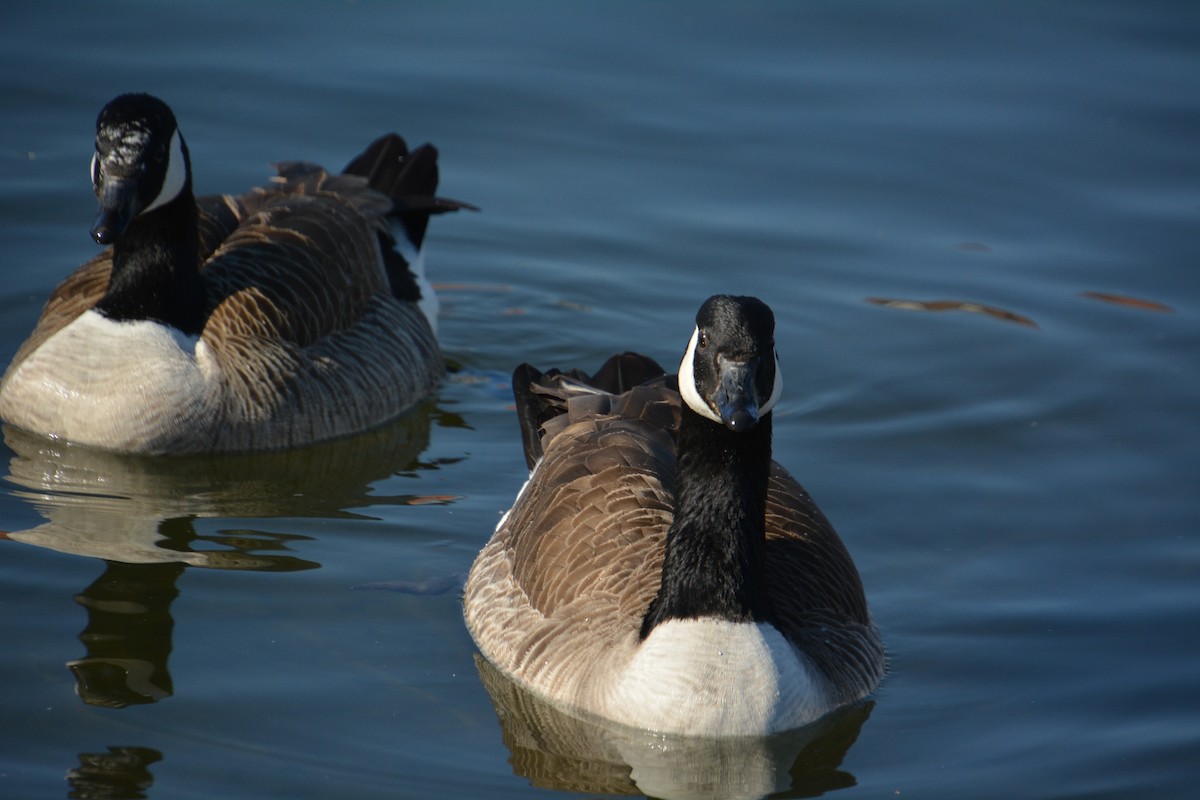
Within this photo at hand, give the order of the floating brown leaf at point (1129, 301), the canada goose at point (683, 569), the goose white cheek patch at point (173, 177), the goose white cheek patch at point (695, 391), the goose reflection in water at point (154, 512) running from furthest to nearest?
the floating brown leaf at point (1129, 301) → the goose white cheek patch at point (173, 177) → the goose reflection in water at point (154, 512) → the canada goose at point (683, 569) → the goose white cheek patch at point (695, 391)

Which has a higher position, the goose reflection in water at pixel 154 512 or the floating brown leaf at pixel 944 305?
the floating brown leaf at pixel 944 305

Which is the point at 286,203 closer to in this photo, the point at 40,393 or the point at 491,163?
the point at 40,393

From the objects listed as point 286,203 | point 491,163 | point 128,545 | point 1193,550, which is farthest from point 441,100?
point 1193,550

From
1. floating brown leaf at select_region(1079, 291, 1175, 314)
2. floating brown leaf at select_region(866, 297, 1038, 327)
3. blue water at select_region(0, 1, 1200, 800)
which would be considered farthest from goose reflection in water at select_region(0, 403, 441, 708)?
floating brown leaf at select_region(1079, 291, 1175, 314)

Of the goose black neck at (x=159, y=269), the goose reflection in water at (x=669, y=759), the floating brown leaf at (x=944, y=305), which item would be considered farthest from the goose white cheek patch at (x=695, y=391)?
the floating brown leaf at (x=944, y=305)

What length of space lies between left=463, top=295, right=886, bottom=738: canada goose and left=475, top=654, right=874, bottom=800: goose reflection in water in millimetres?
117

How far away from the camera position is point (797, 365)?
1234 centimetres

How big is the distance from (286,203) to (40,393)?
2.19m

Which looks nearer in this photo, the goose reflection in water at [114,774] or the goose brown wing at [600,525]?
the goose reflection in water at [114,774]

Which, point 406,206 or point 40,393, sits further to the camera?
point 406,206

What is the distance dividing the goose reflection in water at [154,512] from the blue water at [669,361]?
0.03 meters

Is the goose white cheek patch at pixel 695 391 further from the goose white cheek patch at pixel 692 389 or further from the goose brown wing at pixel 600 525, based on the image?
the goose brown wing at pixel 600 525

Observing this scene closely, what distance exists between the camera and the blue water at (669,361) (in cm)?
777

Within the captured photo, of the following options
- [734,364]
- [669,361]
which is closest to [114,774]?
[734,364]
